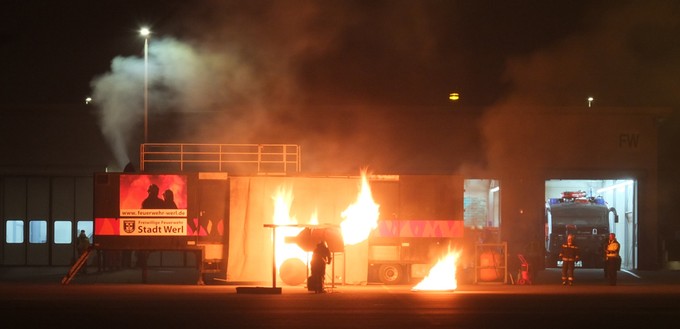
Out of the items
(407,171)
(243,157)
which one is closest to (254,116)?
(243,157)

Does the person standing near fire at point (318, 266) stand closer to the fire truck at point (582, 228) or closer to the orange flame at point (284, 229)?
the orange flame at point (284, 229)

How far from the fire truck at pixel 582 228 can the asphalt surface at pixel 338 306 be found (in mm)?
8869

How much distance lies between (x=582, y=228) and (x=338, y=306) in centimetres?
2128

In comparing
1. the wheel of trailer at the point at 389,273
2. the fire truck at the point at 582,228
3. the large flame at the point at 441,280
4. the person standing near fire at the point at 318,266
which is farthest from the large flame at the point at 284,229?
the fire truck at the point at 582,228

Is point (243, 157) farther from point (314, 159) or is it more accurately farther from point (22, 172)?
point (22, 172)

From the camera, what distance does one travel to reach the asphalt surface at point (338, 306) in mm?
16891

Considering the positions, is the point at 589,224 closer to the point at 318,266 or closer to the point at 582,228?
the point at 582,228

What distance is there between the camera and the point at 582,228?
38.9 meters

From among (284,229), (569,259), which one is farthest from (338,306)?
(569,259)

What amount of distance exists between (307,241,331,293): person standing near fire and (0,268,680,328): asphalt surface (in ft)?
1.30

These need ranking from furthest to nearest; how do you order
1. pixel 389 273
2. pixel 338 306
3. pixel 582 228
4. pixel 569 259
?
1. pixel 582 228
2. pixel 569 259
3. pixel 389 273
4. pixel 338 306

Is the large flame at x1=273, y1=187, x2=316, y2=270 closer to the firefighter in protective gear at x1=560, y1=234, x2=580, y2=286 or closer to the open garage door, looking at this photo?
the firefighter in protective gear at x1=560, y1=234, x2=580, y2=286

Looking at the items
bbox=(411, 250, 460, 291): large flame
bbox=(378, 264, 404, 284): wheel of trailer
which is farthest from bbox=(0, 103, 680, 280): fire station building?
bbox=(411, 250, 460, 291): large flame

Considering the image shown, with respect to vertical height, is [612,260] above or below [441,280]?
above
